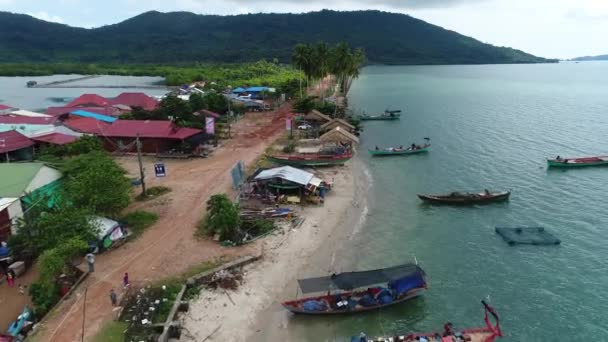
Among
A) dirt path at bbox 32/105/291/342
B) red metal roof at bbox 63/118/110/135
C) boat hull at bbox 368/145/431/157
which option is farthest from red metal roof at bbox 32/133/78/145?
boat hull at bbox 368/145/431/157

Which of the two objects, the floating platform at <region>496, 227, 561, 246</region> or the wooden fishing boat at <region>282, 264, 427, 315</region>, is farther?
the floating platform at <region>496, 227, 561, 246</region>

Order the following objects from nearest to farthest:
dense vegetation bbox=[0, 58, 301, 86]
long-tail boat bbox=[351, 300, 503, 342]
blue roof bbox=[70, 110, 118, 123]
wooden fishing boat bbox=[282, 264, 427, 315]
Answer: long-tail boat bbox=[351, 300, 503, 342] → wooden fishing boat bbox=[282, 264, 427, 315] → blue roof bbox=[70, 110, 118, 123] → dense vegetation bbox=[0, 58, 301, 86]

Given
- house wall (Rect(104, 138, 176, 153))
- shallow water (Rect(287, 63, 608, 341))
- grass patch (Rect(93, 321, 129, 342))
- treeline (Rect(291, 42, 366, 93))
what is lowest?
shallow water (Rect(287, 63, 608, 341))

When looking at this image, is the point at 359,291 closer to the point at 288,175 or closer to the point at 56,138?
the point at 288,175

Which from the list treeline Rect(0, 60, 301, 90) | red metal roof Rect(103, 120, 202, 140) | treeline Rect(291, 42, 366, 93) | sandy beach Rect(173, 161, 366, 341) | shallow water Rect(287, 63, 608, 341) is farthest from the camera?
treeline Rect(0, 60, 301, 90)

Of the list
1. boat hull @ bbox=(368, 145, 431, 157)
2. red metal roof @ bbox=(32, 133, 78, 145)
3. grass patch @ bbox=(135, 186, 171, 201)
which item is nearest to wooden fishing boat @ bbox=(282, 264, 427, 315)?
grass patch @ bbox=(135, 186, 171, 201)

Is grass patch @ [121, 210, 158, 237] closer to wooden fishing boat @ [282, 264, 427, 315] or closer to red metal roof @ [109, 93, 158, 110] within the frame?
wooden fishing boat @ [282, 264, 427, 315]

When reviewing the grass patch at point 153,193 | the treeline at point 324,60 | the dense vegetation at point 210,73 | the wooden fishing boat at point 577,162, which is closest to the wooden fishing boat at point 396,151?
the wooden fishing boat at point 577,162

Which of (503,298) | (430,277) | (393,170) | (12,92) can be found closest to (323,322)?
(430,277)

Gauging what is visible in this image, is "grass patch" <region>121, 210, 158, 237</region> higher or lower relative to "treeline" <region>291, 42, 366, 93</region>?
lower
